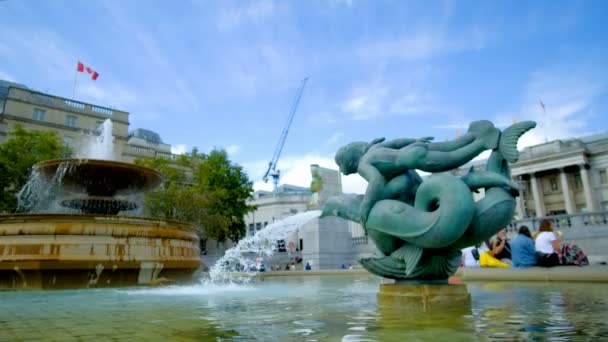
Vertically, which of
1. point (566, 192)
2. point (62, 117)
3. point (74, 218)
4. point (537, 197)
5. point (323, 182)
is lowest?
point (74, 218)

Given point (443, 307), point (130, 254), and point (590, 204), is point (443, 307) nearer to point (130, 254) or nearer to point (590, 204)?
point (130, 254)

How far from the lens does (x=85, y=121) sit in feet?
140

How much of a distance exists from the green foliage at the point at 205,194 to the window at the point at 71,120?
10.1m

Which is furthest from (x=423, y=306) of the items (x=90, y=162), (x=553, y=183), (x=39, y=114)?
(x=553, y=183)

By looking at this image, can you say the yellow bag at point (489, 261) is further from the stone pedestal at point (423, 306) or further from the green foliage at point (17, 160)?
the green foliage at point (17, 160)

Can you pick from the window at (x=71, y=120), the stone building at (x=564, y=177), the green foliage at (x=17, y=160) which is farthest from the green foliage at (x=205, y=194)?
the stone building at (x=564, y=177)

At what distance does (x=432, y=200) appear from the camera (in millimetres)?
5316

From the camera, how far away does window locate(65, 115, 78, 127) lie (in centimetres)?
4144

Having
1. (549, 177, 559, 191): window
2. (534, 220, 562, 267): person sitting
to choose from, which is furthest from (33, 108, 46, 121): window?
(549, 177, 559, 191): window

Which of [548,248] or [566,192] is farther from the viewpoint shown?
[566,192]

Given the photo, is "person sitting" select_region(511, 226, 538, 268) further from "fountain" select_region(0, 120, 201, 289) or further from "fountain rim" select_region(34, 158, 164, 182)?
"fountain rim" select_region(34, 158, 164, 182)

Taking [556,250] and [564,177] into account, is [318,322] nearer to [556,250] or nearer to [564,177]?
[556,250]

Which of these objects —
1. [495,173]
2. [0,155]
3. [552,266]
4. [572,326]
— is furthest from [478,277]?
[0,155]

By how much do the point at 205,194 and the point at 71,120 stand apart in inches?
733
